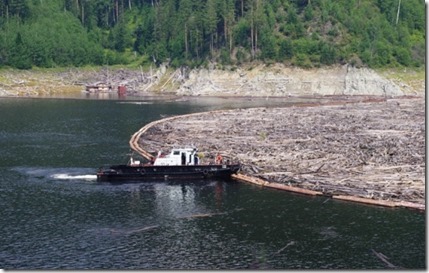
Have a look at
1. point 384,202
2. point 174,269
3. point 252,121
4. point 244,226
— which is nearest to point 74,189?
point 244,226

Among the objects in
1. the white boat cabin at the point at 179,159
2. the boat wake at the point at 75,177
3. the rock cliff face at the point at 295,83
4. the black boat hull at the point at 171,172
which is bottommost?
the boat wake at the point at 75,177

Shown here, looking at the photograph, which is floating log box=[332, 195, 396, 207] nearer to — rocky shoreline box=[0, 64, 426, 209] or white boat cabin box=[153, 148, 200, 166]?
rocky shoreline box=[0, 64, 426, 209]

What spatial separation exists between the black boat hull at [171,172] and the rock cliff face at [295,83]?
105m

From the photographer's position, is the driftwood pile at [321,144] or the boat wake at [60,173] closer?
the driftwood pile at [321,144]

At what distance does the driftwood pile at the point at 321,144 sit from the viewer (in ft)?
224

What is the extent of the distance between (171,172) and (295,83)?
109714 mm

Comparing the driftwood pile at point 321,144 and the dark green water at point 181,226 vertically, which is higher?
the driftwood pile at point 321,144

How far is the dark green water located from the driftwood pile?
5.27 m

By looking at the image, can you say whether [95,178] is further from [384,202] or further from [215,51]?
[215,51]

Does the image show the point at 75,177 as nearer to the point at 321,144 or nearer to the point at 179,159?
the point at 179,159

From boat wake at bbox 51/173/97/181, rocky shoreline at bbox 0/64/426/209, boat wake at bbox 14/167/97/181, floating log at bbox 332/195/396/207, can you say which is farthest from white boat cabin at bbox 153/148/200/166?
floating log at bbox 332/195/396/207

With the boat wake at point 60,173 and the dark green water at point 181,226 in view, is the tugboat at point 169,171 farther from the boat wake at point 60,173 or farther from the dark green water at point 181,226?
the boat wake at point 60,173

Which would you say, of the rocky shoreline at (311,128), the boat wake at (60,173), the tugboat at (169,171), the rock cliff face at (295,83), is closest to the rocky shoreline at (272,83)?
the rock cliff face at (295,83)

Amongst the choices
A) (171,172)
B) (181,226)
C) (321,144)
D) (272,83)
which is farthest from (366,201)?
(272,83)
